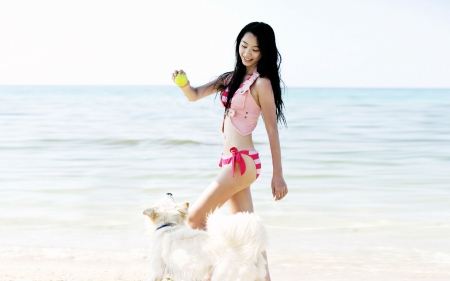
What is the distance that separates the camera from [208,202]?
3508 mm

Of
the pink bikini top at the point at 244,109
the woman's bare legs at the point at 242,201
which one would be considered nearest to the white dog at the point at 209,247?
the woman's bare legs at the point at 242,201

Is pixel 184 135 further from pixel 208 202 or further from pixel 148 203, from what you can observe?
pixel 208 202

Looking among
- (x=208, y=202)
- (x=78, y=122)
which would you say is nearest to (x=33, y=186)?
(x=208, y=202)

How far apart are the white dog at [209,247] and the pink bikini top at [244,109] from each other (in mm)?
634

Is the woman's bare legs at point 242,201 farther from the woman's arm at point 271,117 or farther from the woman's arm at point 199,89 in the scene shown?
the woman's arm at point 199,89

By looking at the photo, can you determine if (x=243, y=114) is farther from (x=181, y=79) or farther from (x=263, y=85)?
(x=181, y=79)

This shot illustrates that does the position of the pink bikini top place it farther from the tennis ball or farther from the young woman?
the tennis ball

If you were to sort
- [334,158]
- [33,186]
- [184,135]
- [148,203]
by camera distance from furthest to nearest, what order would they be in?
[184,135]
[334,158]
[33,186]
[148,203]

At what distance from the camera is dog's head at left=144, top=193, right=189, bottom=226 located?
3.44 m

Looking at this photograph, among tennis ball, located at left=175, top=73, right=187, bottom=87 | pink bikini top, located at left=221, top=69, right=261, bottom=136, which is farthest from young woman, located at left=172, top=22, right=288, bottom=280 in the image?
tennis ball, located at left=175, top=73, right=187, bottom=87

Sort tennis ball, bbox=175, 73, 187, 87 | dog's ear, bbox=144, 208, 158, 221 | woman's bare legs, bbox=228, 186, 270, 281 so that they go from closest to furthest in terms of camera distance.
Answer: dog's ear, bbox=144, 208, 158, 221 < woman's bare legs, bbox=228, 186, 270, 281 < tennis ball, bbox=175, 73, 187, 87

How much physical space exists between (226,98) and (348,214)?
3.74m

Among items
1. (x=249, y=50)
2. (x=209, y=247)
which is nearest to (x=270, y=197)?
(x=249, y=50)

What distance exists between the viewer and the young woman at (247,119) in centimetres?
348
